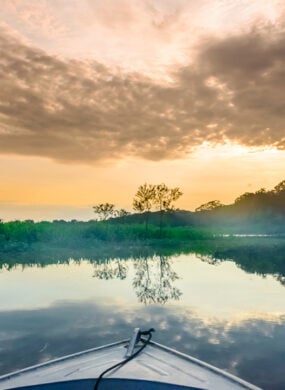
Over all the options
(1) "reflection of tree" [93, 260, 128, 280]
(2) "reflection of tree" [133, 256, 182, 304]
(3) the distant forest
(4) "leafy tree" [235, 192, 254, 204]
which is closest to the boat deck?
(2) "reflection of tree" [133, 256, 182, 304]

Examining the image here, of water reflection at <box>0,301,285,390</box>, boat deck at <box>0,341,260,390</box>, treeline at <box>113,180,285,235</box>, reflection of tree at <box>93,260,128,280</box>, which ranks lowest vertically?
water reflection at <box>0,301,285,390</box>

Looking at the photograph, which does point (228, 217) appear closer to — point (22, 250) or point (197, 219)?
point (197, 219)

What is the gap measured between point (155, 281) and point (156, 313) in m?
4.24

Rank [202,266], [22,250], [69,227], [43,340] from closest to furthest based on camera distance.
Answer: [43,340]
[202,266]
[22,250]
[69,227]

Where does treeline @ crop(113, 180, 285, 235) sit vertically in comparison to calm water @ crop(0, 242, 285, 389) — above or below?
above

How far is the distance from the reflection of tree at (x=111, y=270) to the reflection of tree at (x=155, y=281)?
0.48m

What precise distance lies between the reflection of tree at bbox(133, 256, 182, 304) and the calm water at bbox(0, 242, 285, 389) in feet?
0.09

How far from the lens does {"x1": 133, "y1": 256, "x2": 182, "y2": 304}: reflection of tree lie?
32.1 ft

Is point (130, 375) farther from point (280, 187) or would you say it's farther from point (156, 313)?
point (280, 187)

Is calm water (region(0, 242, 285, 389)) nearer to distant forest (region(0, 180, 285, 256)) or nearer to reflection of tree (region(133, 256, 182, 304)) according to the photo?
reflection of tree (region(133, 256, 182, 304))

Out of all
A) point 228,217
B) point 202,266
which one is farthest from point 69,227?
point 228,217

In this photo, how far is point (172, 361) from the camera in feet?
12.5

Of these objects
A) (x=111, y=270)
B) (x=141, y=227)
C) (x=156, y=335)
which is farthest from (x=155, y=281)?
(x=141, y=227)

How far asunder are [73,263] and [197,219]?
169ft
